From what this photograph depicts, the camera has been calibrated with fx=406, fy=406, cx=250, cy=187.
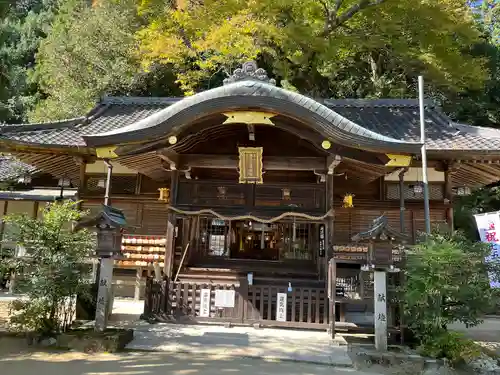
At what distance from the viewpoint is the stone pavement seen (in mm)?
6309

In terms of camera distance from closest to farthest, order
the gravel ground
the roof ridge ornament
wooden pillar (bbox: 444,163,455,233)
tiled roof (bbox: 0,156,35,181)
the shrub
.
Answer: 1. the gravel ground
2. the shrub
3. the roof ridge ornament
4. wooden pillar (bbox: 444,163,455,233)
5. tiled roof (bbox: 0,156,35,181)

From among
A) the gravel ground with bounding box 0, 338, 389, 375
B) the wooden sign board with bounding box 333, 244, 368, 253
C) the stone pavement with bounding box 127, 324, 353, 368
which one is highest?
the wooden sign board with bounding box 333, 244, 368, 253

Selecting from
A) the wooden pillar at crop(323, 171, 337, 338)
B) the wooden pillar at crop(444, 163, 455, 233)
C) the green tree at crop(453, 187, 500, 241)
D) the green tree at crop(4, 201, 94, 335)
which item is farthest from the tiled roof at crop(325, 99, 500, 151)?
the green tree at crop(453, 187, 500, 241)

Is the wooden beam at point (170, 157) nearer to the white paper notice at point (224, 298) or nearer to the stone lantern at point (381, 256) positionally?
the white paper notice at point (224, 298)

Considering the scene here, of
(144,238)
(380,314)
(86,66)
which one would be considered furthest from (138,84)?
(380,314)

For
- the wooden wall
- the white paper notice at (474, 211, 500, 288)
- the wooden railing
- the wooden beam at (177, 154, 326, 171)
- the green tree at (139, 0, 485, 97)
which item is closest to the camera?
the wooden railing

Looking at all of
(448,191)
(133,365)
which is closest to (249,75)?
(133,365)

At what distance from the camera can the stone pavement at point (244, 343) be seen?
631 centimetres

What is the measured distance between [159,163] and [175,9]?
466 inches

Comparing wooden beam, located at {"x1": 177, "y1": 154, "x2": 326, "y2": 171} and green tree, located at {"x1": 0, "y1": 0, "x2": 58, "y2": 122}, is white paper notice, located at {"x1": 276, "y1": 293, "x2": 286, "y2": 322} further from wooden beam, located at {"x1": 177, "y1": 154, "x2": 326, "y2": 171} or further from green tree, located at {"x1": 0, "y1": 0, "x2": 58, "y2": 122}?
green tree, located at {"x1": 0, "y1": 0, "x2": 58, "y2": 122}

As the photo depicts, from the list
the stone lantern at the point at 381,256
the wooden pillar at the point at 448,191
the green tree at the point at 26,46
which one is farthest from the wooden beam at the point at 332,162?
the green tree at the point at 26,46

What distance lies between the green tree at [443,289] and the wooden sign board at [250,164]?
3425mm

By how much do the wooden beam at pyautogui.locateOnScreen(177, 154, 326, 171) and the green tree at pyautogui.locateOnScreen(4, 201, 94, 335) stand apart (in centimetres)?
292

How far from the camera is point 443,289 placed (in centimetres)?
618
